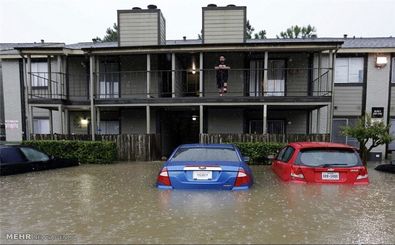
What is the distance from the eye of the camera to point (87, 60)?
1515cm

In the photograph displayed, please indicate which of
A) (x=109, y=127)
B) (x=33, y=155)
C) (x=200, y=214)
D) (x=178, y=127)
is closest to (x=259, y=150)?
(x=200, y=214)

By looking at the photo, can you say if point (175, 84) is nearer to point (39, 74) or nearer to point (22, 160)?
point (22, 160)

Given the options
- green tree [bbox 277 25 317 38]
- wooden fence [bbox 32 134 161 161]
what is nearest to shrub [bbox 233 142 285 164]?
wooden fence [bbox 32 134 161 161]

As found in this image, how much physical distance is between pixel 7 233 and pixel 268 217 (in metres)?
3.74

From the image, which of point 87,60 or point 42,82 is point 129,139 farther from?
point 42,82

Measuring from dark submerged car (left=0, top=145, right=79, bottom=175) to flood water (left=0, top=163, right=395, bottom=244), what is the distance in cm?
124

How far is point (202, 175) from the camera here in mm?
5125

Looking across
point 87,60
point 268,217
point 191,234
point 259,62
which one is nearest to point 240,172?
point 268,217

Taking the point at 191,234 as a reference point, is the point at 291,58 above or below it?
above

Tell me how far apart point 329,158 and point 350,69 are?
1073 centimetres

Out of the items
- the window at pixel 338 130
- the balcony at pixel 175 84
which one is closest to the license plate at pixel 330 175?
the balcony at pixel 175 84

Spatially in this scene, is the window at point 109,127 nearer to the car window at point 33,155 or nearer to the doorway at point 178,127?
the doorway at point 178,127

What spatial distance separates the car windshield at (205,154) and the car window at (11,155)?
5.16 metres

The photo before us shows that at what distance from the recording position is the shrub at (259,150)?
36.0 ft
